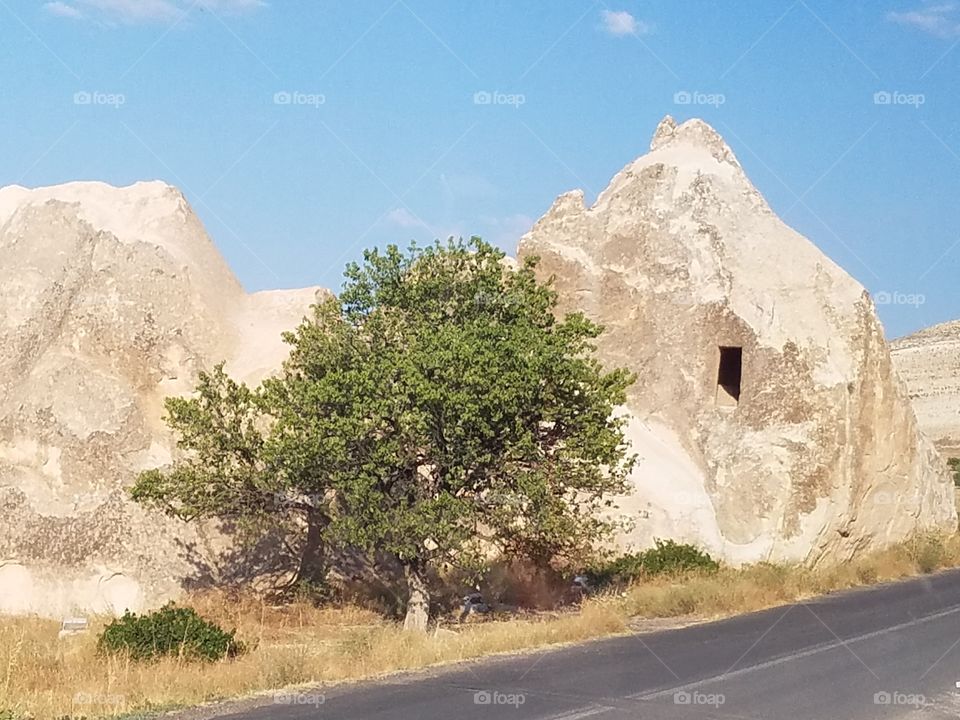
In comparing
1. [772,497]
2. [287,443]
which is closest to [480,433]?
[287,443]

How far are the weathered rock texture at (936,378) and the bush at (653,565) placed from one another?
53.6 m

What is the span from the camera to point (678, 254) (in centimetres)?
2630

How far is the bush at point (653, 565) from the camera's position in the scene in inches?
824

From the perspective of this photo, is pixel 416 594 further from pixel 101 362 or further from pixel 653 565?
pixel 101 362

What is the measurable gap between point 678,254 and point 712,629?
1146cm

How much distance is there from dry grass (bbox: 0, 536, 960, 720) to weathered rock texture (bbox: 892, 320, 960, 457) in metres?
55.8

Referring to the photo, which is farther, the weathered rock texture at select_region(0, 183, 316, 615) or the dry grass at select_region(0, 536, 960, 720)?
the weathered rock texture at select_region(0, 183, 316, 615)

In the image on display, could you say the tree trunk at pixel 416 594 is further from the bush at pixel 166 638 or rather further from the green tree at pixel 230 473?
the bush at pixel 166 638

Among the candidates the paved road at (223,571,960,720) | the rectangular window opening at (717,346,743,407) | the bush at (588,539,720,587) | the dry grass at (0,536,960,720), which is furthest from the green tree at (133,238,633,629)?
the rectangular window opening at (717,346,743,407)

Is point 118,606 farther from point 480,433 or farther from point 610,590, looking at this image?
point 610,590

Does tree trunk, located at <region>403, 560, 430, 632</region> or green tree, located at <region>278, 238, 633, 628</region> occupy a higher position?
green tree, located at <region>278, 238, 633, 628</region>

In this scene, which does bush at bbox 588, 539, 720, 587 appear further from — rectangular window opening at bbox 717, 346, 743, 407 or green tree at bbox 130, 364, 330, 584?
green tree at bbox 130, 364, 330, 584

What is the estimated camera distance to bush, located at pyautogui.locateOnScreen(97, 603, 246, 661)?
13172mm

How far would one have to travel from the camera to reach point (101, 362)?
1903 centimetres
